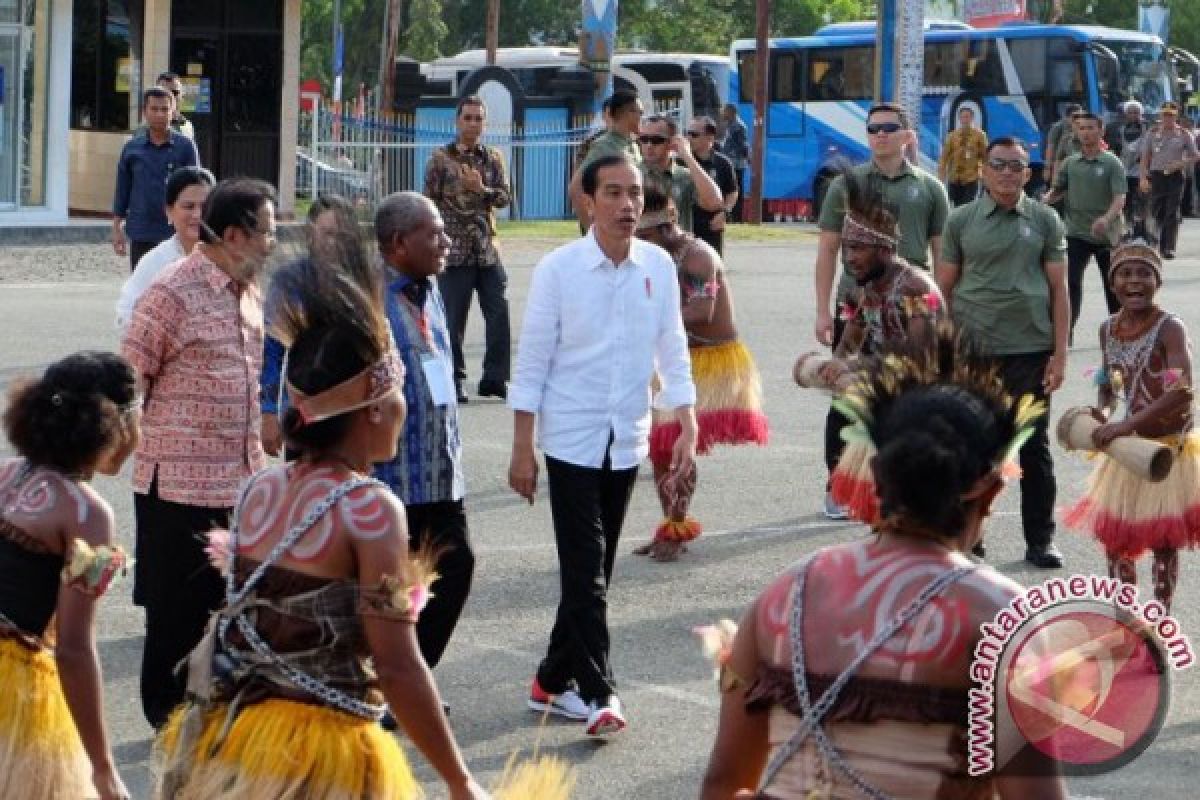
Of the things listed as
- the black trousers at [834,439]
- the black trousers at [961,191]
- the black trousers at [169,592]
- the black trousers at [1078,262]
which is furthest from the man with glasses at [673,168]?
the black trousers at [961,191]

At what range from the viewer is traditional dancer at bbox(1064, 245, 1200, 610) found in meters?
8.70

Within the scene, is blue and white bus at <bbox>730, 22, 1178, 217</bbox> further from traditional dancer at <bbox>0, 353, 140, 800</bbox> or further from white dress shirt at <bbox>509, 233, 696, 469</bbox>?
traditional dancer at <bbox>0, 353, 140, 800</bbox>

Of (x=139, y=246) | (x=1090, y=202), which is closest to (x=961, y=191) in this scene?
(x=1090, y=202)

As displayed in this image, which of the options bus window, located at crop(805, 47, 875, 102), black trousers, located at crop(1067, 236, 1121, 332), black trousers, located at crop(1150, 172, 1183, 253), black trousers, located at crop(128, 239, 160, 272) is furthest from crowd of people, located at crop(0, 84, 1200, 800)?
bus window, located at crop(805, 47, 875, 102)

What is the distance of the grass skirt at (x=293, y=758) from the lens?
4176 millimetres

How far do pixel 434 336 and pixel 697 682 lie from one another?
71.2 inches

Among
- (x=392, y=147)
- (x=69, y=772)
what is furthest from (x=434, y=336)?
(x=392, y=147)

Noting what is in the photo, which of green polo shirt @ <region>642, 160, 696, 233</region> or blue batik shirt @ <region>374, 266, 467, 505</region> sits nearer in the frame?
blue batik shirt @ <region>374, 266, 467, 505</region>

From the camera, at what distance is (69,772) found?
494 centimetres

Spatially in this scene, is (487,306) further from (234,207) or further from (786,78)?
(786,78)

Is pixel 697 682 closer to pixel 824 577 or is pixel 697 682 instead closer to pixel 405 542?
pixel 405 542

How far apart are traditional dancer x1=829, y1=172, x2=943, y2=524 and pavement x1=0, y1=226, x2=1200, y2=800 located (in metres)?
0.66

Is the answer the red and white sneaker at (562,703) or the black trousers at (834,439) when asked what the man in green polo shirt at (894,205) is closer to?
the black trousers at (834,439)

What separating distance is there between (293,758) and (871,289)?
226 inches
